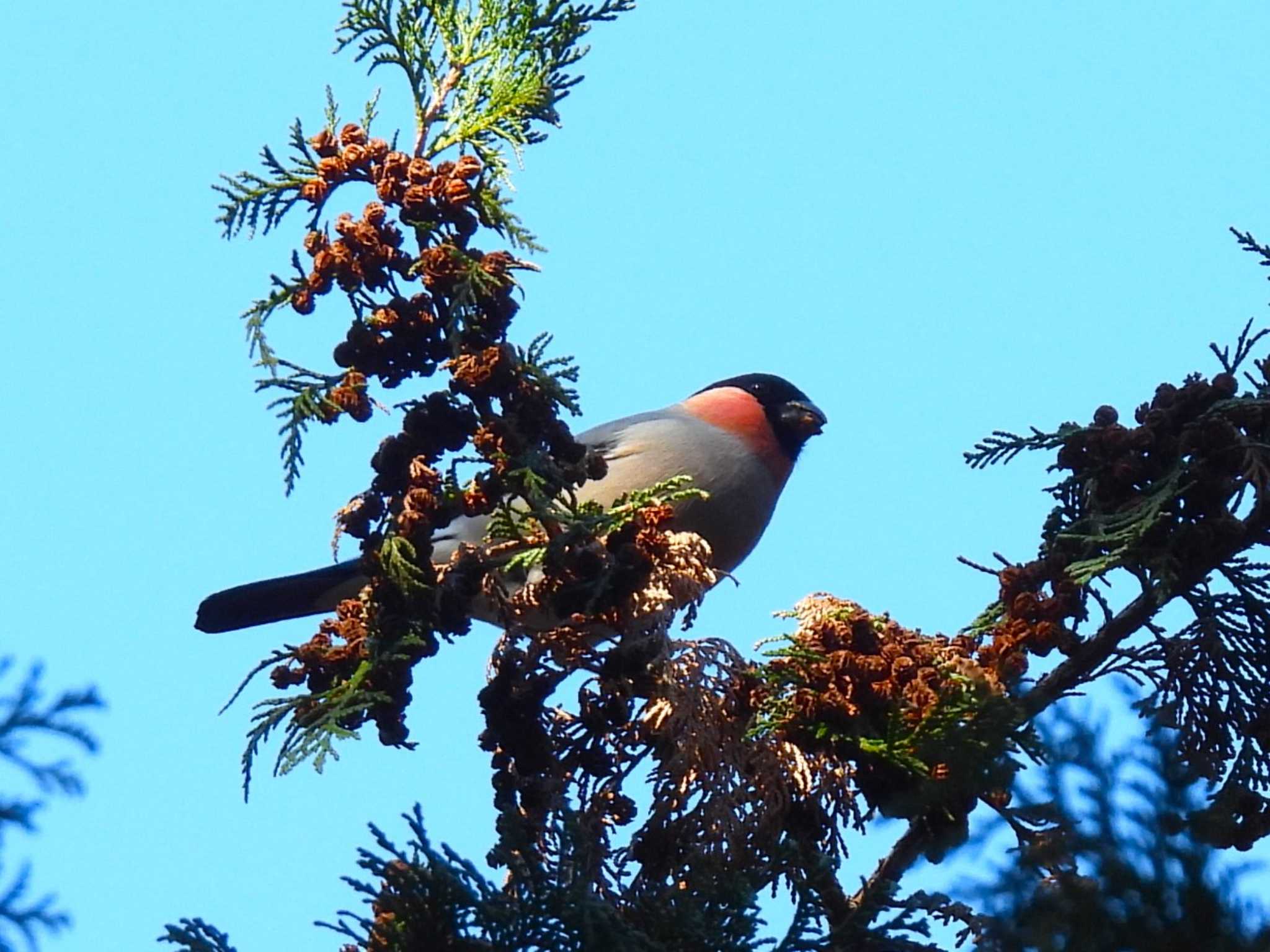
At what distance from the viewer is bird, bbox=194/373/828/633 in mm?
4695

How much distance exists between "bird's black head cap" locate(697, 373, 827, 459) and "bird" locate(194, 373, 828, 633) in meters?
0.10

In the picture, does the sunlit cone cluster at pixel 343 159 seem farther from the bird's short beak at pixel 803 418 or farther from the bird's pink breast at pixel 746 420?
the bird's short beak at pixel 803 418

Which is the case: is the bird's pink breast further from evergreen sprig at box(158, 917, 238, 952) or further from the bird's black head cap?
evergreen sprig at box(158, 917, 238, 952)

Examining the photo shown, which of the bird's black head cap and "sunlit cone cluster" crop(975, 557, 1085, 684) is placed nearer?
"sunlit cone cluster" crop(975, 557, 1085, 684)

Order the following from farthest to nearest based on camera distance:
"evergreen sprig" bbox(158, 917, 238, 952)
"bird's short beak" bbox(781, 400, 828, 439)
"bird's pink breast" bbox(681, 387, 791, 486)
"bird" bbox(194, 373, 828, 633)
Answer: "bird's short beak" bbox(781, 400, 828, 439) < "bird's pink breast" bbox(681, 387, 791, 486) < "bird" bbox(194, 373, 828, 633) < "evergreen sprig" bbox(158, 917, 238, 952)

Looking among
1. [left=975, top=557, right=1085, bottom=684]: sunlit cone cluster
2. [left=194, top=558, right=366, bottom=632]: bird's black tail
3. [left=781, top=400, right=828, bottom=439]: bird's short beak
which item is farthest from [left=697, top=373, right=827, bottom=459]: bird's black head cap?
[left=975, top=557, right=1085, bottom=684]: sunlit cone cluster

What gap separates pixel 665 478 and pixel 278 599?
1.22 meters

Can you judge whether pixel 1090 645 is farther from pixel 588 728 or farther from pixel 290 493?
pixel 290 493

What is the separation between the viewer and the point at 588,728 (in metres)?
3.10

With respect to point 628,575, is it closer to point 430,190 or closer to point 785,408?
point 430,190

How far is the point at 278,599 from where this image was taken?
5008 mm

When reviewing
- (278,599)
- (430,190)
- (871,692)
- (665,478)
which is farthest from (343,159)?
(278,599)

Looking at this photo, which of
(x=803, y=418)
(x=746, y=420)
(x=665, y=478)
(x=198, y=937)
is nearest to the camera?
(x=198, y=937)

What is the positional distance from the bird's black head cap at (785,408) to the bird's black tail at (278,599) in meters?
1.44
